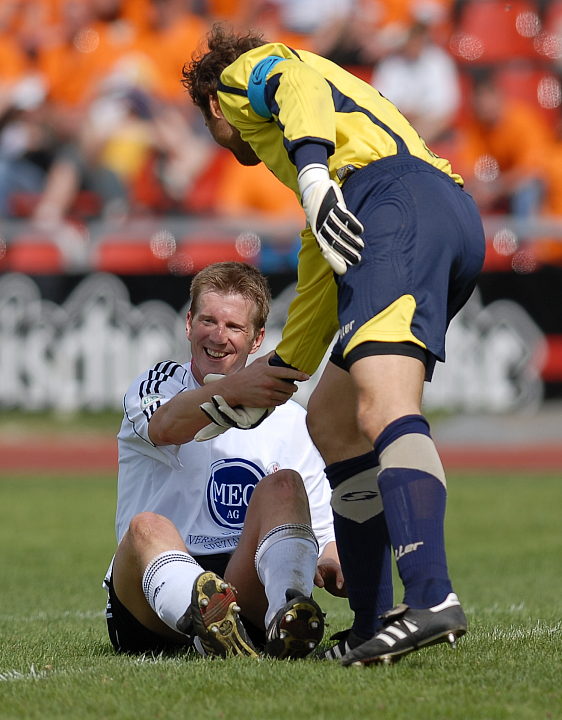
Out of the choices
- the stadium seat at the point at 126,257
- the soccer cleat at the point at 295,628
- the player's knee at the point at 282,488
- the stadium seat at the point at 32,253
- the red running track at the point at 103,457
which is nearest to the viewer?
the soccer cleat at the point at 295,628

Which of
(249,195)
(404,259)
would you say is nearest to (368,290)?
(404,259)

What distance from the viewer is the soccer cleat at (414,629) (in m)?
3.03

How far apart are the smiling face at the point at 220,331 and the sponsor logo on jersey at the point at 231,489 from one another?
1.06ft

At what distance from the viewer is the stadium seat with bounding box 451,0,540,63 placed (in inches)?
641

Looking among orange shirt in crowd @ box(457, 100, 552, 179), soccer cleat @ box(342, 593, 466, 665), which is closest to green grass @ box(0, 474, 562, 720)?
soccer cleat @ box(342, 593, 466, 665)

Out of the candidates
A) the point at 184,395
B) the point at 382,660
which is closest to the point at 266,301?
the point at 184,395

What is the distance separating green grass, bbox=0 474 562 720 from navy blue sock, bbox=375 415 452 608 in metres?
0.23

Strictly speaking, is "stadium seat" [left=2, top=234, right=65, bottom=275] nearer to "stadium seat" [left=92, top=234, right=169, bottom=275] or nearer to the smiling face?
"stadium seat" [left=92, top=234, right=169, bottom=275]

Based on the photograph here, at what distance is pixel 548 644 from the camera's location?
12.2ft

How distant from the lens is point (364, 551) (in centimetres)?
375

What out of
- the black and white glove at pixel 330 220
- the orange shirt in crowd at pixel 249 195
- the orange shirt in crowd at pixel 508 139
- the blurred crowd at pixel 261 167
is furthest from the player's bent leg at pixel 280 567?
the orange shirt in crowd at pixel 508 139

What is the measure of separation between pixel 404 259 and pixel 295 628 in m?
1.09

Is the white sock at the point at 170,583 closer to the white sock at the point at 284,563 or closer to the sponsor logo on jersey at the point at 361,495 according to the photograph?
the white sock at the point at 284,563

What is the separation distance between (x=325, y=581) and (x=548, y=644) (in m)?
0.77
